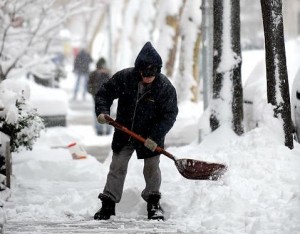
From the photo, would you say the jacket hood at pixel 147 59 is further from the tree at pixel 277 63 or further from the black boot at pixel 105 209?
the tree at pixel 277 63

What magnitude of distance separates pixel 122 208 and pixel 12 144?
2038 millimetres

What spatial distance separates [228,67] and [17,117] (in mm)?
3439

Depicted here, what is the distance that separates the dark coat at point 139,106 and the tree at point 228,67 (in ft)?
11.4

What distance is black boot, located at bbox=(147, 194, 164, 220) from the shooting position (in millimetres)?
6801

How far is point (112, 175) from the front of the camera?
6.91 meters

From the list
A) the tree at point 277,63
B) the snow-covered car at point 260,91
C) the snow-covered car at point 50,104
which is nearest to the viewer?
the tree at point 277,63

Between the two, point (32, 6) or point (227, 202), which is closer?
point (227, 202)

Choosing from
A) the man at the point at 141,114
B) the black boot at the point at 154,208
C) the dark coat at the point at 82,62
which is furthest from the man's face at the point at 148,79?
the dark coat at the point at 82,62

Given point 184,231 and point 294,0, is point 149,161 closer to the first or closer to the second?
point 184,231

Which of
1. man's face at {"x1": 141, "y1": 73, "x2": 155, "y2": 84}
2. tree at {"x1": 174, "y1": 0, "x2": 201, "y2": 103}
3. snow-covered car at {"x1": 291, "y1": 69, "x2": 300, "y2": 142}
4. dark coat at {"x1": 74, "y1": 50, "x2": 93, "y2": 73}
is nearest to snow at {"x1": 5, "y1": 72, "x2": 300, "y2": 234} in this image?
snow-covered car at {"x1": 291, "y1": 69, "x2": 300, "y2": 142}

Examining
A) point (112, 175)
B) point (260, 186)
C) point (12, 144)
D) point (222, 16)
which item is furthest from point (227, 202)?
point (222, 16)

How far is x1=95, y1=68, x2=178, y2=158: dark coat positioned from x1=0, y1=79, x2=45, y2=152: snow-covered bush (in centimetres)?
183

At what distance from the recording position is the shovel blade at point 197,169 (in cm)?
697

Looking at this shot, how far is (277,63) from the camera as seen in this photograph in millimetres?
8398
